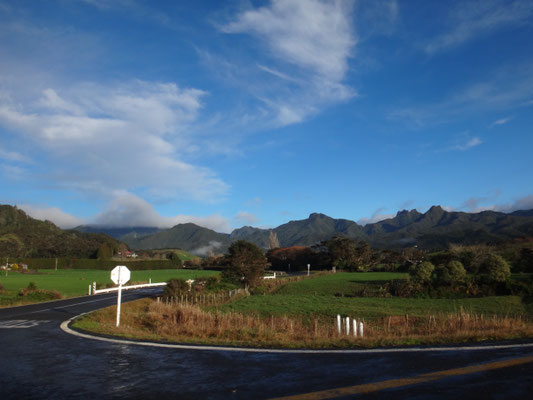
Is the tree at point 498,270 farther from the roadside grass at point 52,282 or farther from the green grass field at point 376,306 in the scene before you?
the roadside grass at point 52,282

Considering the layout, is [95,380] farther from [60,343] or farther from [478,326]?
[478,326]

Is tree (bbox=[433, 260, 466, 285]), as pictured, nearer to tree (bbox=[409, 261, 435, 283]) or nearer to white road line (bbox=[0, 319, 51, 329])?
tree (bbox=[409, 261, 435, 283])

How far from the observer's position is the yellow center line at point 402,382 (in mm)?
5625

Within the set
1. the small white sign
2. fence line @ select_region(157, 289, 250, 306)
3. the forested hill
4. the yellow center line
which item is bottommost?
fence line @ select_region(157, 289, 250, 306)

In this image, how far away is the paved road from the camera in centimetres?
581

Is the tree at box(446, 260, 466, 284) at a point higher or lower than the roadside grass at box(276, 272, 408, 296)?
higher

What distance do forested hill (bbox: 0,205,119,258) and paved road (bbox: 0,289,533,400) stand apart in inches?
4255

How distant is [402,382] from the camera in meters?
6.12

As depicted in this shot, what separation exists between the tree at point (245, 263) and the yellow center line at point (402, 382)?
3067 cm

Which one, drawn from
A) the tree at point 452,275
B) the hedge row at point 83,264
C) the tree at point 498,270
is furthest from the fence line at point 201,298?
the hedge row at point 83,264

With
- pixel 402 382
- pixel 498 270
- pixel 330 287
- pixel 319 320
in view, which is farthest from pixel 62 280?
pixel 402 382

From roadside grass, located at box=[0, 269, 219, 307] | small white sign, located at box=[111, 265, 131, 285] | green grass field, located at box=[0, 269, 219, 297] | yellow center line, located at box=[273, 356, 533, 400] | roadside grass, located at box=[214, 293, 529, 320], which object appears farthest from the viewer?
green grass field, located at box=[0, 269, 219, 297]

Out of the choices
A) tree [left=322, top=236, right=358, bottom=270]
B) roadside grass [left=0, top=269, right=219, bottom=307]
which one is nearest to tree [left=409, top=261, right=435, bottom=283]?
roadside grass [left=0, top=269, right=219, bottom=307]

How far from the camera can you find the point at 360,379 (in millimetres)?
6383
